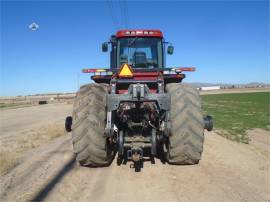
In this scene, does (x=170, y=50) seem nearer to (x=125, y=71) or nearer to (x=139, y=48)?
(x=139, y=48)

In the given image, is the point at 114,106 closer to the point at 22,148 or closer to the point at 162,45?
the point at 162,45

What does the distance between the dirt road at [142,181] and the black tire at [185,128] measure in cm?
39

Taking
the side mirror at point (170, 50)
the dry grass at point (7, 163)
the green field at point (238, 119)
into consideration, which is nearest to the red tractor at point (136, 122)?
the dry grass at point (7, 163)

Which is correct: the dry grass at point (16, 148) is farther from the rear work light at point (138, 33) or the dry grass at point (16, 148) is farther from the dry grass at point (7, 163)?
the rear work light at point (138, 33)

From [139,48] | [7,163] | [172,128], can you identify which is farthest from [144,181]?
[139,48]

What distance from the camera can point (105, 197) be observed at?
5.45 m

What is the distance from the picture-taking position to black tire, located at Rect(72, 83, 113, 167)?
6738mm

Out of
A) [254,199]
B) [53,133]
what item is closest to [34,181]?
Result: [254,199]

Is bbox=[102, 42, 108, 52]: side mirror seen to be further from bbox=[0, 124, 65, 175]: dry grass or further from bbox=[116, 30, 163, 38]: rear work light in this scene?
bbox=[0, 124, 65, 175]: dry grass

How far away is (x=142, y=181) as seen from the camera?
6.29m

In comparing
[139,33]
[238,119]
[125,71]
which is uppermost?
[139,33]

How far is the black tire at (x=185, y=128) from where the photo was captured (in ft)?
21.7

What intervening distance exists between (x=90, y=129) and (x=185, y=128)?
182cm

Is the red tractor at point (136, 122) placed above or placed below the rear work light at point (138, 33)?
below
